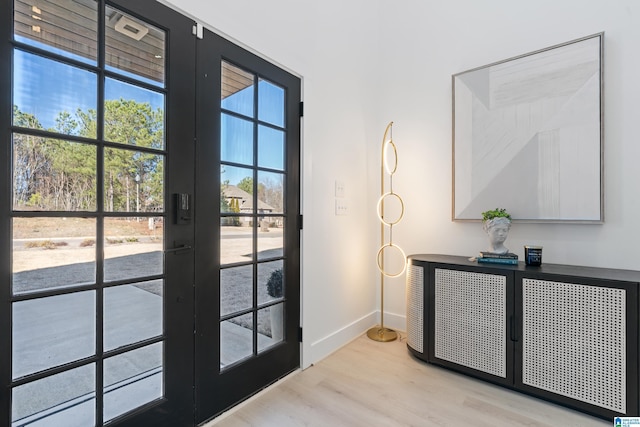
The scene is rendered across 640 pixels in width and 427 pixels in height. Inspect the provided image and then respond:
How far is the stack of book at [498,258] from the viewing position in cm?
224

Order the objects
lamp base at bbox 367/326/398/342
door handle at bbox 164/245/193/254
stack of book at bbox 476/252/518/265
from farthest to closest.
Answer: lamp base at bbox 367/326/398/342
stack of book at bbox 476/252/518/265
door handle at bbox 164/245/193/254

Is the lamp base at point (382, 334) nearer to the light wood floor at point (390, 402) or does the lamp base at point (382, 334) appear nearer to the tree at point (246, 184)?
the light wood floor at point (390, 402)

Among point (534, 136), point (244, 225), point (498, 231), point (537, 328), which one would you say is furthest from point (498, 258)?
point (244, 225)

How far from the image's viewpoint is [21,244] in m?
1.18

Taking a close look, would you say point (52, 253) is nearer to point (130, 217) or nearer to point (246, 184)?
point (130, 217)

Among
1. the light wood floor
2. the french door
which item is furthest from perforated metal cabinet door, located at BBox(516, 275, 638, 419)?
the french door

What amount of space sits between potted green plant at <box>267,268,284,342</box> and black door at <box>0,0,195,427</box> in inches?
23.8

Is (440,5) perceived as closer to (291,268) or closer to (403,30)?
(403,30)

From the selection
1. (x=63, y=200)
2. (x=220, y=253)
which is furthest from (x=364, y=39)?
(x=63, y=200)

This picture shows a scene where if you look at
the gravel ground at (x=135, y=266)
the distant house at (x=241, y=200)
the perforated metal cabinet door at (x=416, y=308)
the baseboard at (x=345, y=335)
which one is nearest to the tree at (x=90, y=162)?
the gravel ground at (x=135, y=266)

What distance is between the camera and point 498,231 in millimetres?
2330

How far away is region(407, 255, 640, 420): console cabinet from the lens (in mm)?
1735

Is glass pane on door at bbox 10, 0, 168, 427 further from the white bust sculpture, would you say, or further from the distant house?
the white bust sculpture

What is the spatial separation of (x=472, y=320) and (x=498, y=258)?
499 mm
